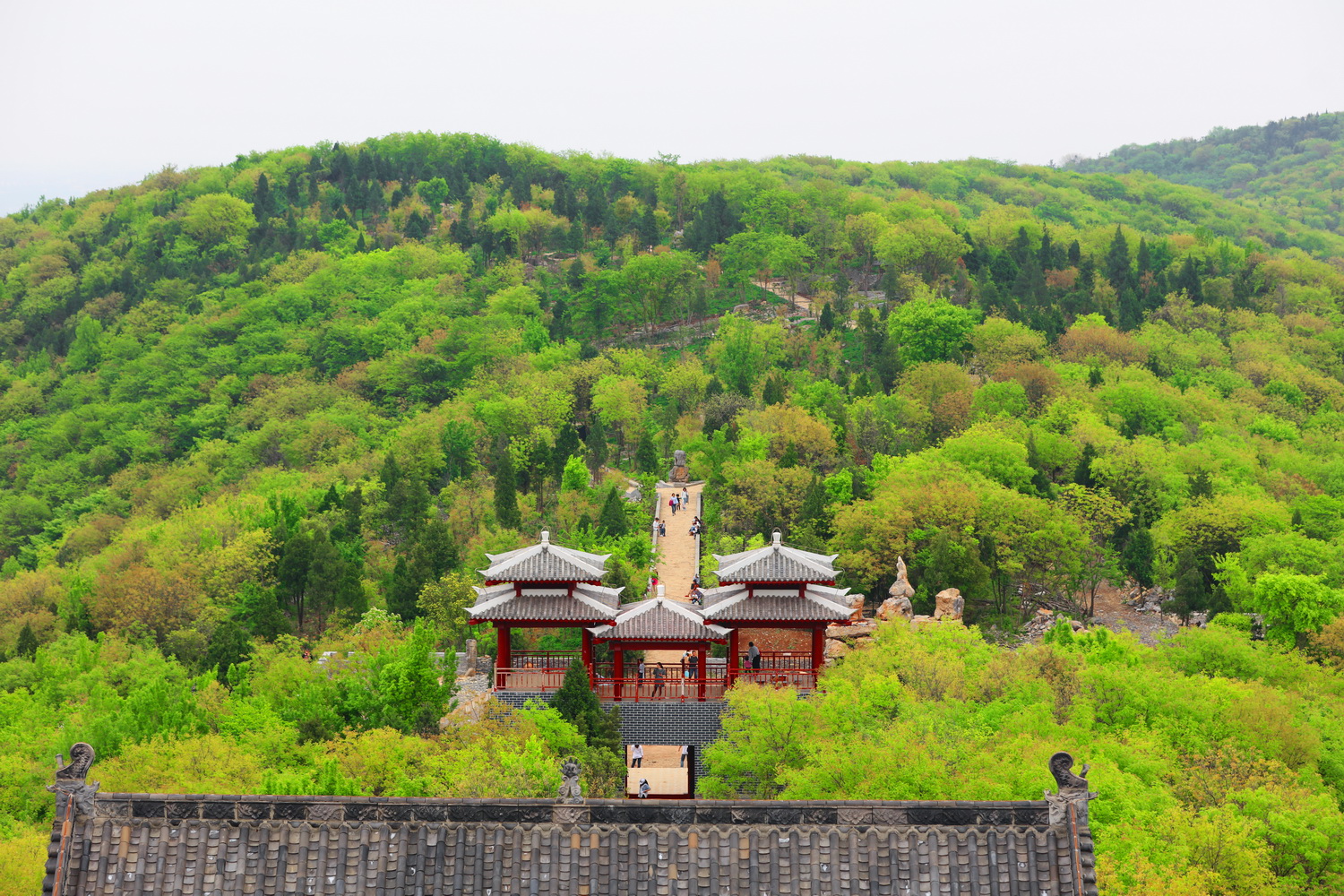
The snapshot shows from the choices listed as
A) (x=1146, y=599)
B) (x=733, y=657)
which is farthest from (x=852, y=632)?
(x=1146, y=599)

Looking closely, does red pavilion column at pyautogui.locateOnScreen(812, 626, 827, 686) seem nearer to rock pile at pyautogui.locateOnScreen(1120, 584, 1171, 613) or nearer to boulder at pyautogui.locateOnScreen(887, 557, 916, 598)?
boulder at pyautogui.locateOnScreen(887, 557, 916, 598)

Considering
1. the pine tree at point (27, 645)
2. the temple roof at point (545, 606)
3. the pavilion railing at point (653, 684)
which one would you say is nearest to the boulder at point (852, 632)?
the pavilion railing at point (653, 684)

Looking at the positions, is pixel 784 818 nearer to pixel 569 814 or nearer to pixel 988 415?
pixel 569 814

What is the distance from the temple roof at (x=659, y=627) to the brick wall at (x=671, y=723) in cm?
214

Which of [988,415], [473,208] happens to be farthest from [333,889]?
[473,208]

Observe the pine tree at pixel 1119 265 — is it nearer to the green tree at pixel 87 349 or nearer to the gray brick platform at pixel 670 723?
the gray brick platform at pixel 670 723

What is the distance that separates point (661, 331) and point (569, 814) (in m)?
78.3

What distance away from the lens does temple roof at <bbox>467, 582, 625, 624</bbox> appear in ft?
116

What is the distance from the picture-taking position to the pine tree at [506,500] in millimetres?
56406

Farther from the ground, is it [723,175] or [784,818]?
[723,175]

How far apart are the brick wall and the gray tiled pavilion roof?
73.1ft

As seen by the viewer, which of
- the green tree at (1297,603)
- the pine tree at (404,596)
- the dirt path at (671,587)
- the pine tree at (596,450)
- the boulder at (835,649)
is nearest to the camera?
the dirt path at (671,587)

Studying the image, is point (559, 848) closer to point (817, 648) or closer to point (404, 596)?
point (817, 648)

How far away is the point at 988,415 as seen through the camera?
2576 inches
